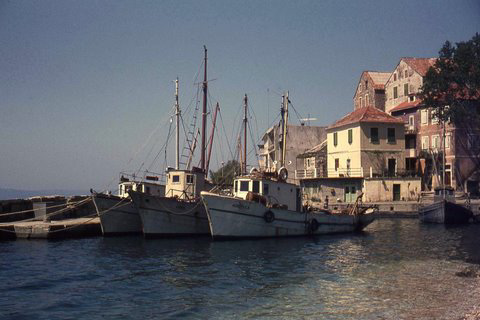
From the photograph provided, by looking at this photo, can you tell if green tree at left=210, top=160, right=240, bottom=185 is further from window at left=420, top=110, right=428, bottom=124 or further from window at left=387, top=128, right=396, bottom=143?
window at left=420, top=110, right=428, bottom=124

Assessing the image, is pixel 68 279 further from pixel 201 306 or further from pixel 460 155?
pixel 460 155

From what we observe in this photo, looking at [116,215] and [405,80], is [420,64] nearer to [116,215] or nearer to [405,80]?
[405,80]

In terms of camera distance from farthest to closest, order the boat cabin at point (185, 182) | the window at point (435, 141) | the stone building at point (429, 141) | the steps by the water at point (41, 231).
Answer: the window at point (435, 141) < the stone building at point (429, 141) < the boat cabin at point (185, 182) < the steps by the water at point (41, 231)

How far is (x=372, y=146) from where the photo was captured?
56.2 meters

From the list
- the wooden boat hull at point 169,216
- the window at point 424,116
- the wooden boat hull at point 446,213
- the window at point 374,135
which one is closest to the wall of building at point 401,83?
the window at point 424,116

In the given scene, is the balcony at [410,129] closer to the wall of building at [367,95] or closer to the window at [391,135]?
the window at [391,135]

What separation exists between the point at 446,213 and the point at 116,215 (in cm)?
2806

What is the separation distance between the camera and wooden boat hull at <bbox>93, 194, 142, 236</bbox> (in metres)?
33.3

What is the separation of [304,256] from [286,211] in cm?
731

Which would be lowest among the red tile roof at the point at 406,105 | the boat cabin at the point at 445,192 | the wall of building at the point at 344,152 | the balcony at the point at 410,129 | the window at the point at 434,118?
the boat cabin at the point at 445,192

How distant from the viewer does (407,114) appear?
Result: 60469mm

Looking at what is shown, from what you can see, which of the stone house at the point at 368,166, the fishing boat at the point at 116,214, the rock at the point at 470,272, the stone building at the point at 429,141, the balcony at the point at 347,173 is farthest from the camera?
the balcony at the point at 347,173

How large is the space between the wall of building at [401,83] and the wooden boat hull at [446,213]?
63.6 feet

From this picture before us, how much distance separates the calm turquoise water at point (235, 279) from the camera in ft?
49.5
